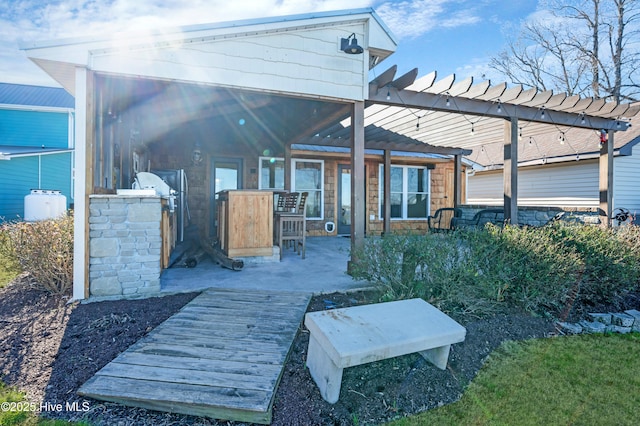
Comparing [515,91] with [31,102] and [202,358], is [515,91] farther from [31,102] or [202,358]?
[31,102]

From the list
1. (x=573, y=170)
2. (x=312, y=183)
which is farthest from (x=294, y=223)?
(x=573, y=170)

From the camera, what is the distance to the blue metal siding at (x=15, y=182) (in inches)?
438

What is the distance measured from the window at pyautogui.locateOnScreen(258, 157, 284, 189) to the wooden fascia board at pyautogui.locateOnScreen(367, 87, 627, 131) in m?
4.54

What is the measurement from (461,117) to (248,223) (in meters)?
4.46

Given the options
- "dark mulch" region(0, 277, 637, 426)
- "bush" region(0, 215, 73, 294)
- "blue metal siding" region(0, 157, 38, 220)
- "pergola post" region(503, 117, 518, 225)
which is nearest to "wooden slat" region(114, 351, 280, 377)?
"dark mulch" region(0, 277, 637, 426)

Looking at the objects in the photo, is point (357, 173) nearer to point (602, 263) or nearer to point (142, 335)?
point (602, 263)

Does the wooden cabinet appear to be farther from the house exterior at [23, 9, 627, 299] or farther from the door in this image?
the door

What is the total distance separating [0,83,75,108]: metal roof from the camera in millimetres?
13508

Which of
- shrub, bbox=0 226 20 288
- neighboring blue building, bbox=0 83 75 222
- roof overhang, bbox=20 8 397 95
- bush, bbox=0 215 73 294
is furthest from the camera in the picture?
neighboring blue building, bbox=0 83 75 222

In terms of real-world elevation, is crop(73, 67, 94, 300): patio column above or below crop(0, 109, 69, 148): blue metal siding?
below

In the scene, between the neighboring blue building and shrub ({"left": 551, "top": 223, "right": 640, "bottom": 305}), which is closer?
shrub ({"left": 551, "top": 223, "right": 640, "bottom": 305})

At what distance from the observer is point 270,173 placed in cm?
910

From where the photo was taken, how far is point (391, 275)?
11.5 ft

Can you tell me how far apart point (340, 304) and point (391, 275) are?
2.05 ft
